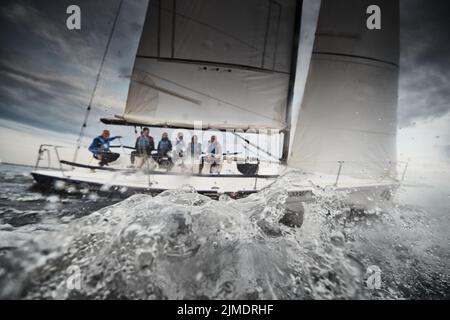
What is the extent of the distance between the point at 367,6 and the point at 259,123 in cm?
347

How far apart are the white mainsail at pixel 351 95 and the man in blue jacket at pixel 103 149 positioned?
12.1ft

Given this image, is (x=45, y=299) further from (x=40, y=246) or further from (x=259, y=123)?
(x=259, y=123)

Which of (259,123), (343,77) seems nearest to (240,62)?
(259,123)

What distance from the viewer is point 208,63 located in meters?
4.03

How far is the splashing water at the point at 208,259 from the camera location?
0.98m

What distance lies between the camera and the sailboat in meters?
3.92

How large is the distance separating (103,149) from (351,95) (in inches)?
209

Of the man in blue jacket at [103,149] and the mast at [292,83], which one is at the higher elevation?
the mast at [292,83]

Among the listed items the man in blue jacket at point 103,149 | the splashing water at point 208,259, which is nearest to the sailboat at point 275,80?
the man in blue jacket at point 103,149

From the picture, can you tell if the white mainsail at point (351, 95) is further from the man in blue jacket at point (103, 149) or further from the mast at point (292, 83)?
the man in blue jacket at point (103, 149)

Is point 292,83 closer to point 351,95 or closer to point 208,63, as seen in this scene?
point 351,95

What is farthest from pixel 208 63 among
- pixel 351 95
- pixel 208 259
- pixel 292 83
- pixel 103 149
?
pixel 208 259

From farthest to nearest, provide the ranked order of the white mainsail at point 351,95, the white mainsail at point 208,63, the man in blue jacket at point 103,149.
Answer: the white mainsail at point 351,95
the white mainsail at point 208,63
the man in blue jacket at point 103,149
